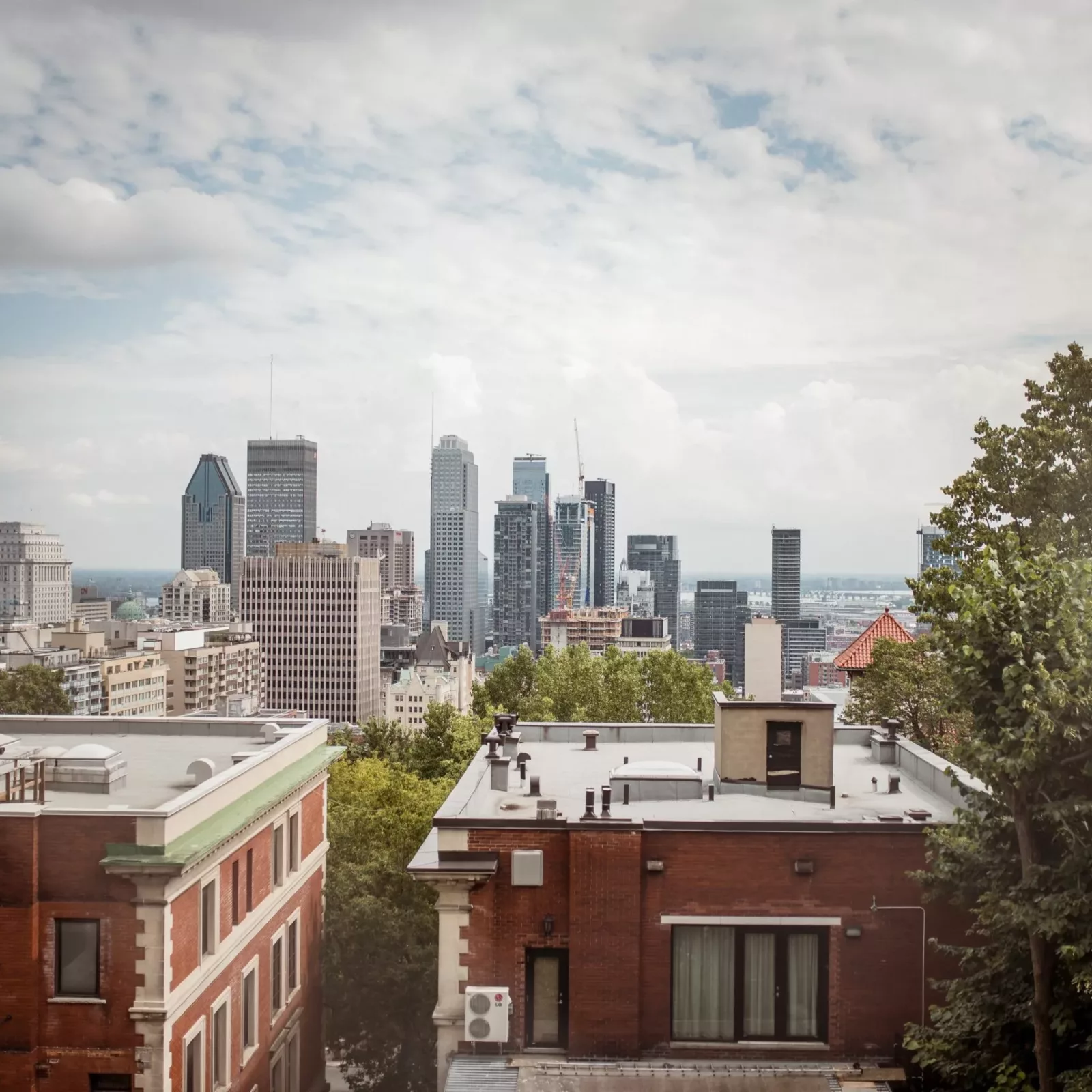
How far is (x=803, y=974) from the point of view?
1992cm

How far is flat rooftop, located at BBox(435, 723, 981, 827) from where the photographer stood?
21.1m

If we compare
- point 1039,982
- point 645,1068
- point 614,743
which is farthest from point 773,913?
point 614,743

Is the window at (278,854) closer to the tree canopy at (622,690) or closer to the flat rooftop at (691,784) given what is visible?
the flat rooftop at (691,784)

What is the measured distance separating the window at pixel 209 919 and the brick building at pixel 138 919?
4 cm

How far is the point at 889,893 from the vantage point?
19.8 metres

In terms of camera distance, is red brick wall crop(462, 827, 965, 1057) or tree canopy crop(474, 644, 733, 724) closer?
red brick wall crop(462, 827, 965, 1057)

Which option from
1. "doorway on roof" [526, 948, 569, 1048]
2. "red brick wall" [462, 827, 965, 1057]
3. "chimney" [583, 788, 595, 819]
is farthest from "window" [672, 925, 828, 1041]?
"chimney" [583, 788, 595, 819]

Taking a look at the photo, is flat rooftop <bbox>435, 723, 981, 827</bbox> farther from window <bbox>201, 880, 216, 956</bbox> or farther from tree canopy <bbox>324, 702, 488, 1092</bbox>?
tree canopy <bbox>324, 702, 488, 1092</bbox>

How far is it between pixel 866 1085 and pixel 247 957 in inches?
589

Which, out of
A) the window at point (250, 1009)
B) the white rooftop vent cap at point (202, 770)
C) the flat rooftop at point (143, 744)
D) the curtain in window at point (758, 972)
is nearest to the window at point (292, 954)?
the window at point (250, 1009)

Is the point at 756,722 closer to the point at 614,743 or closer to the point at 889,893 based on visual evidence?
Result: the point at 889,893

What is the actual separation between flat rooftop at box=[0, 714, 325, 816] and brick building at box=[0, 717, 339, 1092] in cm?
12

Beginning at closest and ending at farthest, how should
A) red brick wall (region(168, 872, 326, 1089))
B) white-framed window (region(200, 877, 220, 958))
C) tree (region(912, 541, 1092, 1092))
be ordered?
tree (region(912, 541, 1092, 1092)), red brick wall (region(168, 872, 326, 1089)), white-framed window (region(200, 877, 220, 958))

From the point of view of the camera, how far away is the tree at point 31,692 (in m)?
88.2
